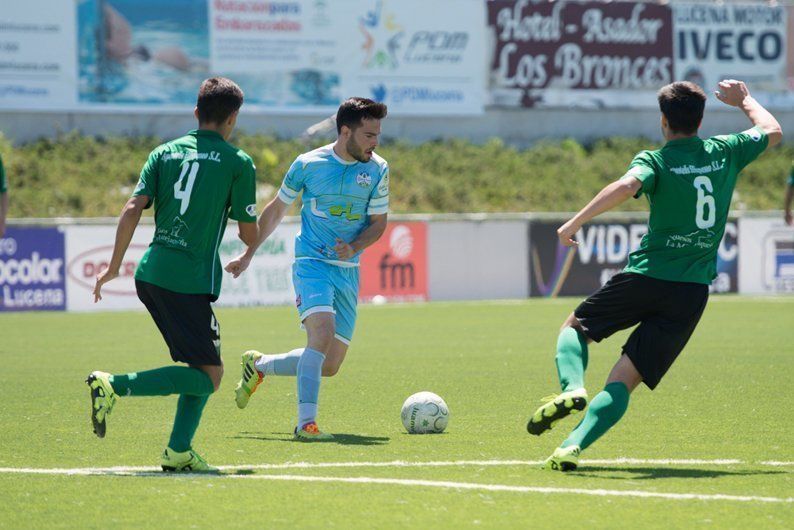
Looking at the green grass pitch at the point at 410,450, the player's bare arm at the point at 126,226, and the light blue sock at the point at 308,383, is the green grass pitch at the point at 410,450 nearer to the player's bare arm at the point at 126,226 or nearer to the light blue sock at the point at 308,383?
the light blue sock at the point at 308,383

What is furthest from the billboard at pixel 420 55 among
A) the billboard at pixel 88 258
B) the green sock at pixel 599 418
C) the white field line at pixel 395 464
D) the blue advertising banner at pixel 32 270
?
the green sock at pixel 599 418

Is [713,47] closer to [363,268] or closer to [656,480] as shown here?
[363,268]

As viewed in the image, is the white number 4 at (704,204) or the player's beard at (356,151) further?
the player's beard at (356,151)

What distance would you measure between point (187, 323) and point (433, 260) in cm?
1857

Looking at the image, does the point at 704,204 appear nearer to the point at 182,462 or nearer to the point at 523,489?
the point at 523,489

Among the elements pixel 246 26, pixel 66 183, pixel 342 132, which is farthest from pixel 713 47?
pixel 342 132

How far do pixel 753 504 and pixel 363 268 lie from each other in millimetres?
18084

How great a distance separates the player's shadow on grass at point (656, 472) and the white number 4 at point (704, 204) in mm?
1300

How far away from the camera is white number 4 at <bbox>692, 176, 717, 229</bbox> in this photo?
7.05 meters

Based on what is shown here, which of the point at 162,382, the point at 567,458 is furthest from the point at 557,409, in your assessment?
the point at 162,382

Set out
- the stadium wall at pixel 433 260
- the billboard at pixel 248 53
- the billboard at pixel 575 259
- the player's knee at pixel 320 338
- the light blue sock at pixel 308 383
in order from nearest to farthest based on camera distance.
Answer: the light blue sock at pixel 308 383 → the player's knee at pixel 320 338 → the stadium wall at pixel 433 260 → the billboard at pixel 575 259 → the billboard at pixel 248 53

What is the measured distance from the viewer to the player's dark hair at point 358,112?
8.45m

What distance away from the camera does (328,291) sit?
8.60m

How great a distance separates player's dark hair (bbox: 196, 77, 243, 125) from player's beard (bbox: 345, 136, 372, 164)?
1603 mm
